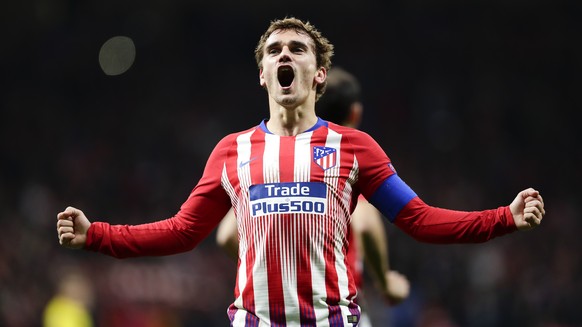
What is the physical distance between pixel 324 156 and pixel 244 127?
12.2 m

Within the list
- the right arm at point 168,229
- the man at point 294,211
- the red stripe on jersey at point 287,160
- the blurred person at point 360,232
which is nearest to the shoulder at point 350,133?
the man at point 294,211

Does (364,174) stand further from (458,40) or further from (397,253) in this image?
(458,40)

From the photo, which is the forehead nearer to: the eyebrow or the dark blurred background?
the eyebrow

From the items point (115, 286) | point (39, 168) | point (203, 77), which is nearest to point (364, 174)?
point (115, 286)

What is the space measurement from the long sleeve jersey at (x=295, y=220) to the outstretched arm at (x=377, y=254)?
1.17 meters

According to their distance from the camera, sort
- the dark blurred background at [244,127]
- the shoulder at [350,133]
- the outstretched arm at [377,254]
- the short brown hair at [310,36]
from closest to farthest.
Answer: the shoulder at [350,133] < the short brown hair at [310,36] < the outstretched arm at [377,254] < the dark blurred background at [244,127]

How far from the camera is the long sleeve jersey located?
10.9 feet

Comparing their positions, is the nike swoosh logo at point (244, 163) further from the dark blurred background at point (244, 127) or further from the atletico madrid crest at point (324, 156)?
the dark blurred background at point (244, 127)

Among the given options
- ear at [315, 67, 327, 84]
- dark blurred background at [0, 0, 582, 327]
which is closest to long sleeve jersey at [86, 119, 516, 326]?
ear at [315, 67, 327, 84]

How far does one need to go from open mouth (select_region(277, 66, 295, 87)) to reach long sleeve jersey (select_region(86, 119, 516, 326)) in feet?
0.60

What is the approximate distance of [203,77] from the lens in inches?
675

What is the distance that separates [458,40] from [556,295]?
23.5 feet

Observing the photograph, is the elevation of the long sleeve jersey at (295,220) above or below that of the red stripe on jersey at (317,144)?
below

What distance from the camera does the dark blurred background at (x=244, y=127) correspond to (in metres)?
11.6
